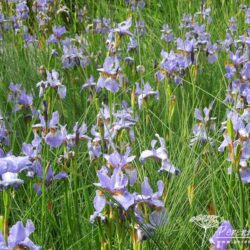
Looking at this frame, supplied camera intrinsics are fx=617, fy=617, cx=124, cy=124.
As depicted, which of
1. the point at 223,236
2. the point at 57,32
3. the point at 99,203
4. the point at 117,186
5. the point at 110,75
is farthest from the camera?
the point at 57,32

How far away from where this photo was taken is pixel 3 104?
3779mm

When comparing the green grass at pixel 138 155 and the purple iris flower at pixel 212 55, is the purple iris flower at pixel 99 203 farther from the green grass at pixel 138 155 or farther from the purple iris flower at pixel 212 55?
the purple iris flower at pixel 212 55

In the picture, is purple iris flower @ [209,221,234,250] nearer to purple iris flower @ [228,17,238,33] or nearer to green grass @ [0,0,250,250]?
green grass @ [0,0,250,250]

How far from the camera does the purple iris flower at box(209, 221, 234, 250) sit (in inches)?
55.6

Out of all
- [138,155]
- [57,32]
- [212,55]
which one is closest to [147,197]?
[138,155]

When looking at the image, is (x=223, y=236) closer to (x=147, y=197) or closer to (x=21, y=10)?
(x=147, y=197)

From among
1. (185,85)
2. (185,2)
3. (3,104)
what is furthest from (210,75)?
(185,2)

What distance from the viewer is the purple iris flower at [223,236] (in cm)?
141

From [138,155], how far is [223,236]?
126 centimetres

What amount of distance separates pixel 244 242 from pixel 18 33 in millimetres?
4020

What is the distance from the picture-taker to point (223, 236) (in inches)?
56.3

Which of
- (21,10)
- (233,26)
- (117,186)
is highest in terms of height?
(117,186)

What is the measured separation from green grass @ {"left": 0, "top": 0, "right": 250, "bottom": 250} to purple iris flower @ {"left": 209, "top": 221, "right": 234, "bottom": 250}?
0.80 ft

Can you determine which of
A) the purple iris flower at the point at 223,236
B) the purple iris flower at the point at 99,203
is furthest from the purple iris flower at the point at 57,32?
the purple iris flower at the point at 223,236
